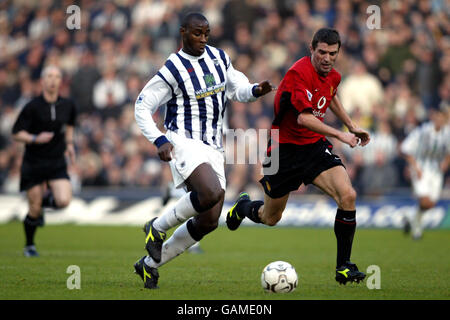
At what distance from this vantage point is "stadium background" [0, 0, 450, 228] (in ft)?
62.2

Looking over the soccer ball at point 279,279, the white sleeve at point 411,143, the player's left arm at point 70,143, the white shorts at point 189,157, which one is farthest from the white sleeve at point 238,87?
the white sleeve at point 411,143

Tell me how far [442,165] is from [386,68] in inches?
152

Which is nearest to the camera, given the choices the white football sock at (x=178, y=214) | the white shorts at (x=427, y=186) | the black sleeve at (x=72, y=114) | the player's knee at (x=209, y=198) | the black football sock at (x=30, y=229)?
the player's knee at (x=209, y=198)

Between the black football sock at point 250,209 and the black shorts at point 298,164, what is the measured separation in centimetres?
54

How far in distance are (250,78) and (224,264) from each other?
10.1 m

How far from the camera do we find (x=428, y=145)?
659 inches

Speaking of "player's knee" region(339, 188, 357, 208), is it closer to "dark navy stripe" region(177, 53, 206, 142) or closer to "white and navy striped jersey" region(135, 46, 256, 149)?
"white and navy striped jersey" region(135, 46, 256, 149)

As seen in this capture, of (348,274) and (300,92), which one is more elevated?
(300,92)

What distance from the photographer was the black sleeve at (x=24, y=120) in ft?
39.7

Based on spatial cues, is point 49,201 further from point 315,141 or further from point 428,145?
point 428,145

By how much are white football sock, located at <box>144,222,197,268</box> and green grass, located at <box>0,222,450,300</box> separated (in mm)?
274

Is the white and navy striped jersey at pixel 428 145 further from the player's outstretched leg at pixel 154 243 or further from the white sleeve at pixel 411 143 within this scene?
the player's outstretched leg at pixel 154 243

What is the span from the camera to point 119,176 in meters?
20.3

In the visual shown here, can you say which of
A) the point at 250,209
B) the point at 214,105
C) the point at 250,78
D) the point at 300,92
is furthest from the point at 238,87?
the point at 250,78
